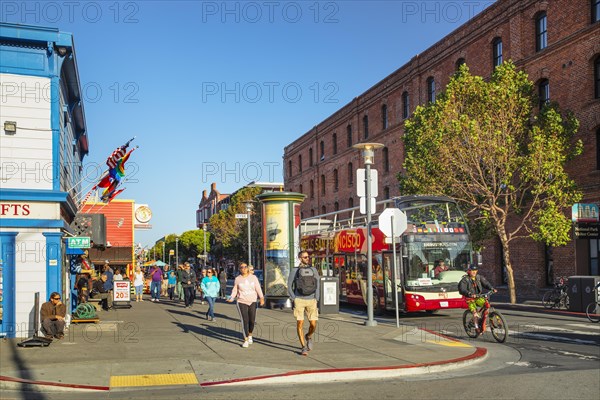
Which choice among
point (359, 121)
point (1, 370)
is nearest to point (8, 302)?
point (1, 370)

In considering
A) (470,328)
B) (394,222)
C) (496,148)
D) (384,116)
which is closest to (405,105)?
(384,116)

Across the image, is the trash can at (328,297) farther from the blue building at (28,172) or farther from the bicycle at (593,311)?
the blue building at (28,172)

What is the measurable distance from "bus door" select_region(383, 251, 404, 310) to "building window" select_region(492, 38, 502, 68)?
17.8 meters

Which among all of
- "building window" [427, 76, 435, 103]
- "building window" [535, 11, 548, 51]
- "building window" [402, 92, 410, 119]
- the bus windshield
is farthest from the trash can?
"building window" [402, 92, 410, 119]

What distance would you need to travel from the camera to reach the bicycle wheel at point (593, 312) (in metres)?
18.8

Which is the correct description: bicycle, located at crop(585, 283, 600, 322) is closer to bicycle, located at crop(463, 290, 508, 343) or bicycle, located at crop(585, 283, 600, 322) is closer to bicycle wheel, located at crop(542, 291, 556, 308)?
bicycle wheel, located at crop(542, 291, 556, 308)

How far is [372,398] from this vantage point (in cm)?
860

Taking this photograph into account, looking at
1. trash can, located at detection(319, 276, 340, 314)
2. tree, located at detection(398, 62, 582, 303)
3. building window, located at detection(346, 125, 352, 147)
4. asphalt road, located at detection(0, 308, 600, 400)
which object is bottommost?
asphalt road, located at detection(0, 308, 600, 400)

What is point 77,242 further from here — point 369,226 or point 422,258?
point 422,258

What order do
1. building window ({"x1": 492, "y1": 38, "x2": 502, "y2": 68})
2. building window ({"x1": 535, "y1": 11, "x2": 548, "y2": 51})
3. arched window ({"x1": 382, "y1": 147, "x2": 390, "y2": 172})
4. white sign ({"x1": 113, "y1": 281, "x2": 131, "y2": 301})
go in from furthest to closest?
arched window ({"x1": 382, "y1": 147, "x2": 390, "y2": 172})
building window ({"x1": 492, "y1": 38, "x2": 502, "y2": 68})
building window ({"x1": 535, "y1": 11, "x2": 548, "y2": 51})
white sign ({"x1": 113, "y1": 281, "x2": 131, "y2": 301})

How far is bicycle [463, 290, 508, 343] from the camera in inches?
553

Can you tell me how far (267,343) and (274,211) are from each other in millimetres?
11160

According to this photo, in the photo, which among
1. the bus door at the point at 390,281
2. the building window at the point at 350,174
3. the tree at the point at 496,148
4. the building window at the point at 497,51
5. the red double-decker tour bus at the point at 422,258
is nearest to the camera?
the red double-decker tour bus at the point at 422,258

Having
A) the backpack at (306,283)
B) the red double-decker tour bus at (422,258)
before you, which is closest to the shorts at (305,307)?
Result: the backpack at (306,283)
